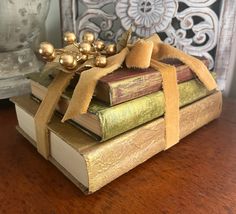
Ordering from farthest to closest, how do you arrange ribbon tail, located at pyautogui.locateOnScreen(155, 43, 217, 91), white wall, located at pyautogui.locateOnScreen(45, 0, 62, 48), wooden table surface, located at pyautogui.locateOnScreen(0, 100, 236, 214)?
white wall, located at pyautogui.locateOnScreen(45, 0, 62, 48) → ribbon tail, located at pyautogui.locateOnScreen(155, 43, 217, 91) → wooden table surface, located at pyautogui.locateOnScreen(0, 100, 236, 214)

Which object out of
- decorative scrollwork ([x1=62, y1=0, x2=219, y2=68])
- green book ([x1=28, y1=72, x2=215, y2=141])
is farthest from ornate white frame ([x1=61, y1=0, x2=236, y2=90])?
green book ([x1=28, y1=72, x2=215, y2=141])

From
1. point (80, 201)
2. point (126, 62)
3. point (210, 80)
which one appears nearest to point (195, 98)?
point (210, 80)

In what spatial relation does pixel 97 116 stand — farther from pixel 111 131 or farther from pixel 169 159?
pixel 169 159

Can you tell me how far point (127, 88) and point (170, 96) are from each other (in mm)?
83

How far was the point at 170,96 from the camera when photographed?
0.42 metres

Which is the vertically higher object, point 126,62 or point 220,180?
point 126,62

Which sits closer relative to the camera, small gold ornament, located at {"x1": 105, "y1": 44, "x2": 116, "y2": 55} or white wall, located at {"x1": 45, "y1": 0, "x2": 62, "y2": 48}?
small gold ornament, located at {"x1": 105, "y1": 44, "x2": 116, "y2": 55}

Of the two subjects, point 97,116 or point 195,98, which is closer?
point 97,116

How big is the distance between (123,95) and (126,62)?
0.23 ft

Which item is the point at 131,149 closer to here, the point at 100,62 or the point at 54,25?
the point at 100,62

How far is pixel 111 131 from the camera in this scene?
35 centimetres

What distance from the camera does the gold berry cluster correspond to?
0.38 metres

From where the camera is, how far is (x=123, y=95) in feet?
1.20

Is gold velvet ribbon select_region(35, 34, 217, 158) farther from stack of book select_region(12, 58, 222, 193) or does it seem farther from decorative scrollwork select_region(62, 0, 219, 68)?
decorative scrollwork select_region(62, 0, 219, 68)
